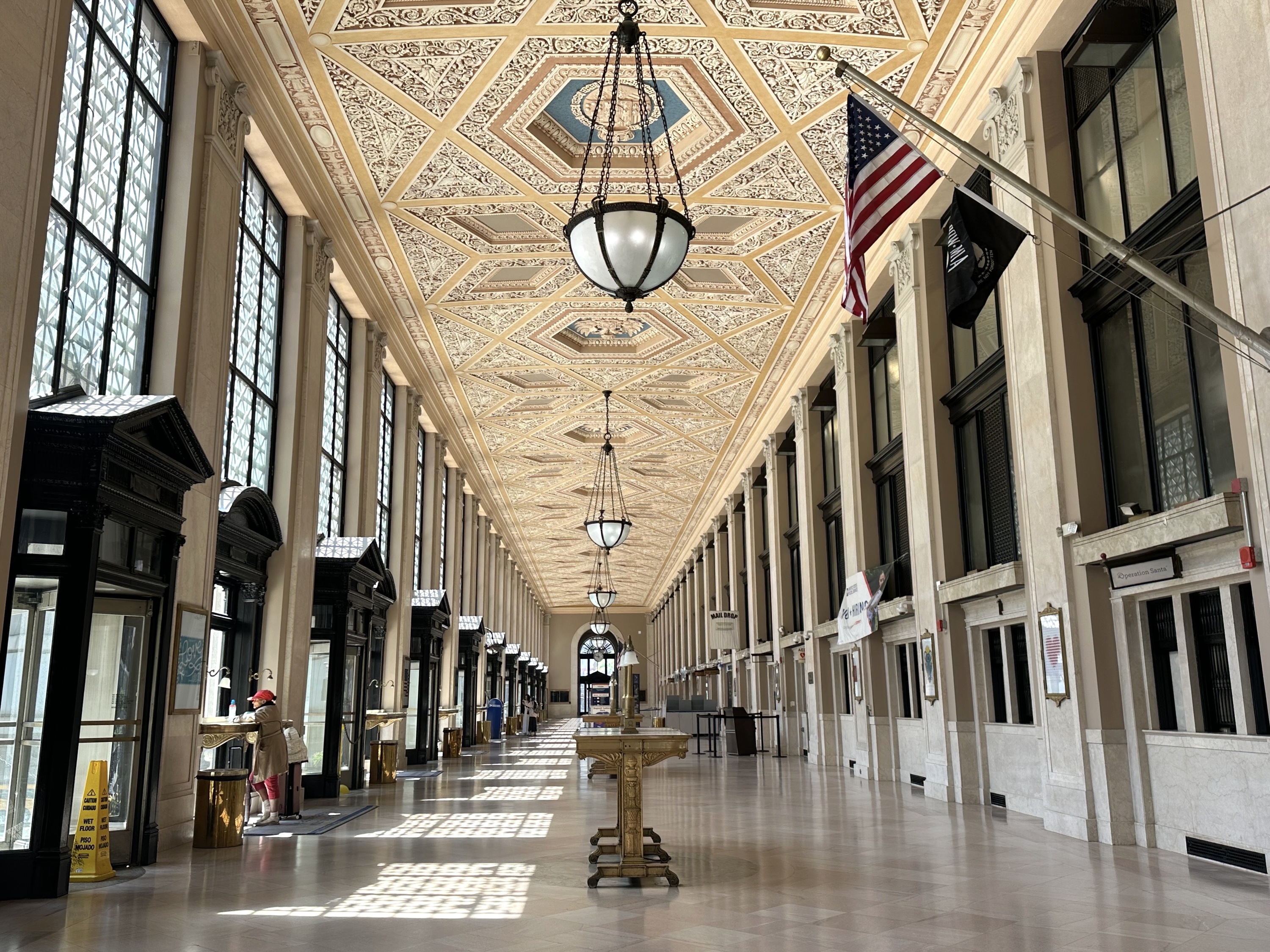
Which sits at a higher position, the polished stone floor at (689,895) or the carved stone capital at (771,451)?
the carved stone capital at (771,451)

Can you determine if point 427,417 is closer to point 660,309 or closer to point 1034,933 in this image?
point 660,309

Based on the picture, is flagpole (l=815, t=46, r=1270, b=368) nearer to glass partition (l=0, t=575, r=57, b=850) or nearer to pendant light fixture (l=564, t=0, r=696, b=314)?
pendant light fixture (l=564, t=0, r=696, b=314)

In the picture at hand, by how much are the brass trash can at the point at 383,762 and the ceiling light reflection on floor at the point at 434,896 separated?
23.5 ft

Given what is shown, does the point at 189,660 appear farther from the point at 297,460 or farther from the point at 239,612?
the point at 297,460

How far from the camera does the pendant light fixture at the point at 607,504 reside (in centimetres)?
1758

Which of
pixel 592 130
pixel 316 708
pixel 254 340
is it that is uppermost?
pixel 592 130

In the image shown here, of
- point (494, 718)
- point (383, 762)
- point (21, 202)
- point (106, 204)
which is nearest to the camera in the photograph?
point (21, 202)

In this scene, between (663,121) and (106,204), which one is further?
(663,121)

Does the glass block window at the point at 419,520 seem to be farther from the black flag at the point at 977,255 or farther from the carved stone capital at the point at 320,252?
the black flag at the point at 977,255

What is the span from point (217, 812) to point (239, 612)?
9.98 ft

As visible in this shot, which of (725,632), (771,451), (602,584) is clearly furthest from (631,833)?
(602,584)

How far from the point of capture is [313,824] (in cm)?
917

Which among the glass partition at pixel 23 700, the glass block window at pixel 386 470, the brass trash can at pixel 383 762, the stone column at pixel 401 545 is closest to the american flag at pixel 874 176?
the glass partition at pixel 23 700

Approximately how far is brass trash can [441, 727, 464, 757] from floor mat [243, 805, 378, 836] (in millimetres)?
9556
